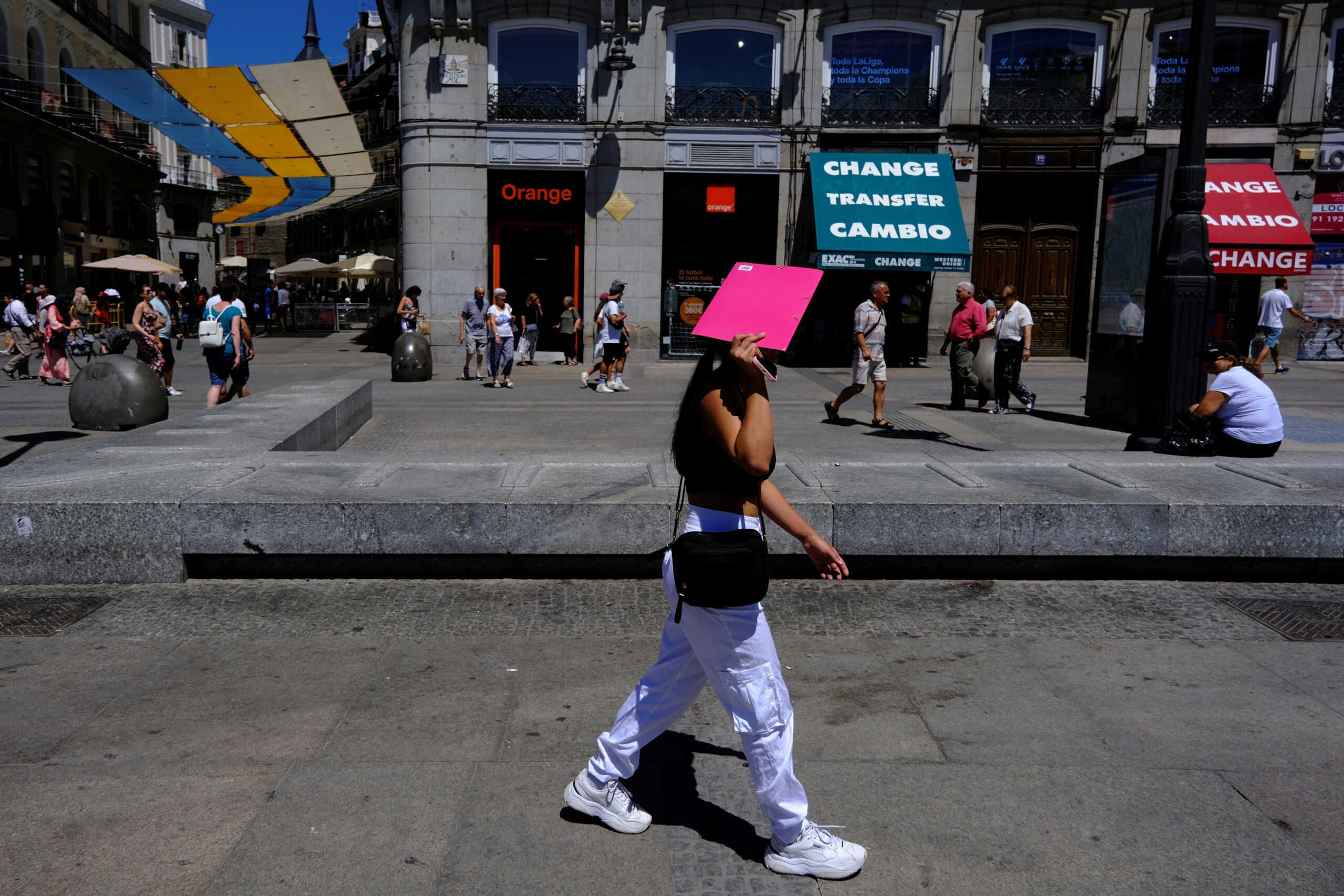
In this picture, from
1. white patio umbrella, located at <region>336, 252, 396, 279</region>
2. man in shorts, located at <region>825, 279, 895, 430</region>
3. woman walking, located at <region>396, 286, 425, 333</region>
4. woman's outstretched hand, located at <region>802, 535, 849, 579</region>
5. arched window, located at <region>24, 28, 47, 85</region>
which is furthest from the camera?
white patio umbrella, located at <region>336, 252, 396, 279</region>

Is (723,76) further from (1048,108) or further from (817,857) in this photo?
(817,857)

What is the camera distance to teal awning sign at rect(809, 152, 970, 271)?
2012 cm

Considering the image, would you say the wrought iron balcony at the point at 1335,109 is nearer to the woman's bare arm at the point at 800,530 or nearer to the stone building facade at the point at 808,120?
the stone building facade at the point at 808,120

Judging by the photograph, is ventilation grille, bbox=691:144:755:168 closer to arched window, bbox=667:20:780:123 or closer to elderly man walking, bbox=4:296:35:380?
arched window, bbox=667:20:780:123

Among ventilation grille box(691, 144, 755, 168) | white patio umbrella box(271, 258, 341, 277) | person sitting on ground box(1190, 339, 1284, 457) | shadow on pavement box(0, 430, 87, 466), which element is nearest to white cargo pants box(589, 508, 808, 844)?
person sitting on ground box(1190, 339, 1284, 457)

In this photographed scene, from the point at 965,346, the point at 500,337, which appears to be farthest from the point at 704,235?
the point at 965,346

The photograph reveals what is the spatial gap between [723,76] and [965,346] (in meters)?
10.8

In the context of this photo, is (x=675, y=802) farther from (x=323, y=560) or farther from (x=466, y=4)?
(x=466, y=4)

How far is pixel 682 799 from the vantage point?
3.74 metres

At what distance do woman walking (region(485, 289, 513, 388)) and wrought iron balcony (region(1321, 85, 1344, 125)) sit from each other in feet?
55.8

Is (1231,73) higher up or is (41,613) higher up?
(1231,73)

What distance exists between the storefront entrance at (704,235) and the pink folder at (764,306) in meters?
18.5

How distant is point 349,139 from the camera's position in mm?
22422

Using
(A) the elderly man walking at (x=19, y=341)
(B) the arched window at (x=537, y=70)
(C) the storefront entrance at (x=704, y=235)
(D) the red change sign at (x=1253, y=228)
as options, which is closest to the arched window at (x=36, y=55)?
(A) the elderly man walking at (x=19, y=341)
